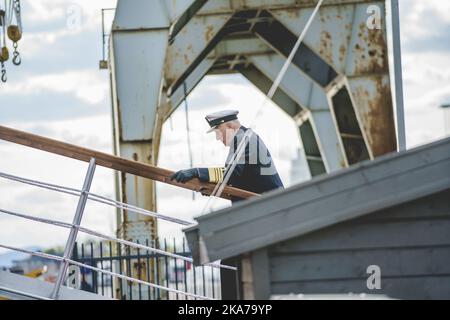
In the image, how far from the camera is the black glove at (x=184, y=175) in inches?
324

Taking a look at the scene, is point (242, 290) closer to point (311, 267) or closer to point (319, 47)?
point (311, 267)

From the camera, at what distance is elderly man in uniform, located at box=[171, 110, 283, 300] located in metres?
8.23

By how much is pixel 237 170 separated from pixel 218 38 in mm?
13022

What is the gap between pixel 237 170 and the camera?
27.1 feet

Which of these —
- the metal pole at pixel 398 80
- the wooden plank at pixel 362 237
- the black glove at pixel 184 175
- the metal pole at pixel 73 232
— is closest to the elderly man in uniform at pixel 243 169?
the black glove at pixel 184 175

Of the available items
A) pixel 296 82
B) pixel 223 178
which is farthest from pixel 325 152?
pixel 223 178

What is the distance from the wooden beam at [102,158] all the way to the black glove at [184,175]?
5 centimetres

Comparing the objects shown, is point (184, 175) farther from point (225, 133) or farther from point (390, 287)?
point (390, 287)

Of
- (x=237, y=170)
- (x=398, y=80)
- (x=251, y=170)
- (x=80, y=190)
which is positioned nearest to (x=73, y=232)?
(x=80, y=190)

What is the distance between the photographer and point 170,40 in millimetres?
18359

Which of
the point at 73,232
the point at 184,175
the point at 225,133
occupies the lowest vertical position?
the point at 73,232

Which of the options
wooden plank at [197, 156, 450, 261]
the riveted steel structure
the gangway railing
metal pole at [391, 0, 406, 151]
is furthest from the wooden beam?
the riveted steel structure

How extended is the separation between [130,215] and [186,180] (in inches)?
355
